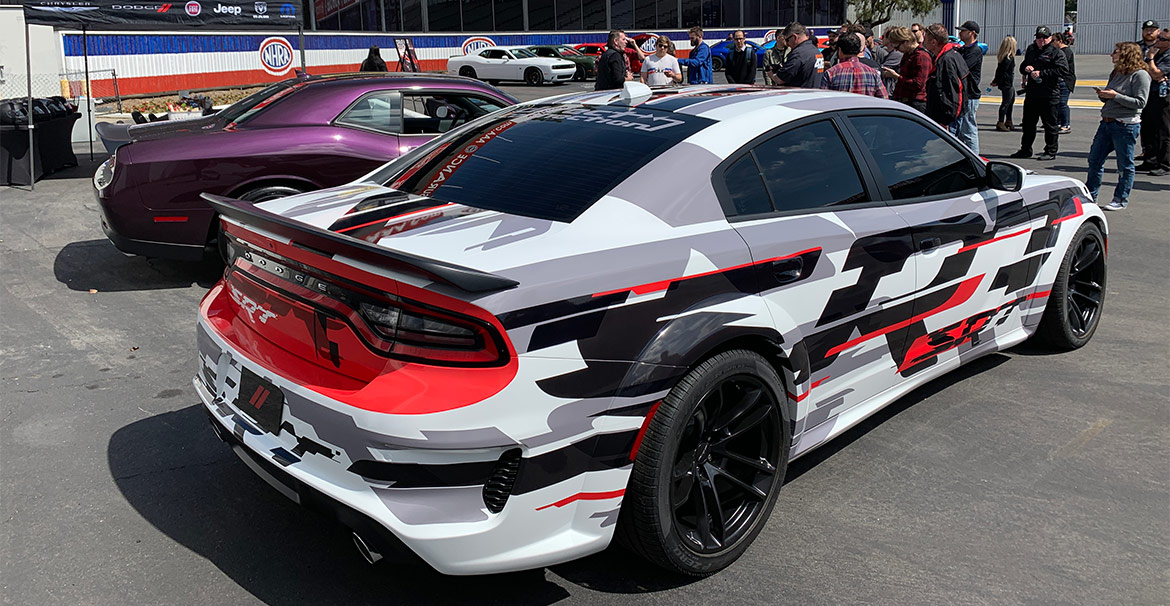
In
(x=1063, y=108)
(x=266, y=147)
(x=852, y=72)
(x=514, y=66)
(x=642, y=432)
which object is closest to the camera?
(x=642, y=432)

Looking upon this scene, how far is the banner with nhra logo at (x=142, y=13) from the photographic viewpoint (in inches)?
505

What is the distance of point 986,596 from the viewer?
3146 millimetres

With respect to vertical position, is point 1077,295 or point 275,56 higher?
point 275,56

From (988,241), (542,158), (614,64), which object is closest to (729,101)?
(542,158)

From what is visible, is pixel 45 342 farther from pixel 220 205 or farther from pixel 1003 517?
pixel 1003 517

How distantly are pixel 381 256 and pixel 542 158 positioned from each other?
3.63 ft

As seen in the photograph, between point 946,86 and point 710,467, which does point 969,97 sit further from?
point 710,467

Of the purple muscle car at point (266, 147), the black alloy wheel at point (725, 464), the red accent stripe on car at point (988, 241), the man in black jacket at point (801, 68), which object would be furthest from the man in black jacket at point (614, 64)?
the black alloy wheel at point (725, 464)

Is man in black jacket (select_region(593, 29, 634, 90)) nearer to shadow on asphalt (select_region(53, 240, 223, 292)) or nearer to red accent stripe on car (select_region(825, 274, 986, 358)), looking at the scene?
shadow on asphalt (select_region(53, 240, 223, 292))

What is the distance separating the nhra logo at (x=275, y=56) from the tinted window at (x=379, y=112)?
2082cm

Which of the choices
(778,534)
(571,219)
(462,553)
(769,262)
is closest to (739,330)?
(769,262)

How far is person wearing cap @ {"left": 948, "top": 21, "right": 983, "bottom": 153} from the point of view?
35.8 ft

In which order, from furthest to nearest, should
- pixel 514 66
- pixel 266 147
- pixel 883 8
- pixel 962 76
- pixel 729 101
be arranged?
pixel 883 8 < pixel 514 66 < pixel 962 76 < pixel 266 147 < pixel 729 101

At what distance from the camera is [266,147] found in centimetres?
682
